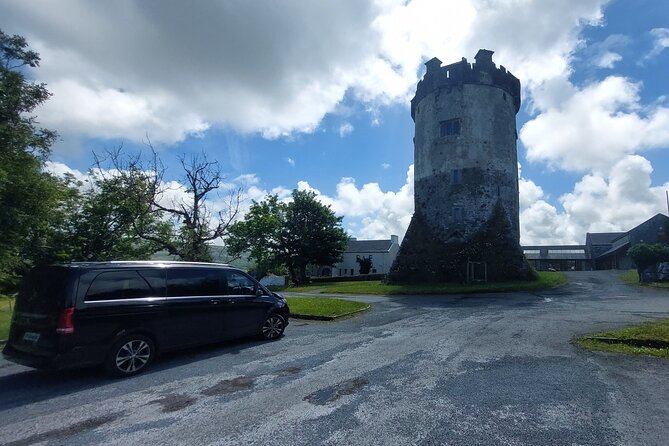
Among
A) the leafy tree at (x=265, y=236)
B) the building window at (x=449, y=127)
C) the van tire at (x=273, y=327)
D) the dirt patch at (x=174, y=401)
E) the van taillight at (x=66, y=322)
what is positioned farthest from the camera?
the leafy tree at (x=265, y=236)

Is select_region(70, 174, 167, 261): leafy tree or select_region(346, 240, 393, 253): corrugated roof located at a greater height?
select_region(346, 240, 393, 253): corrugated roof

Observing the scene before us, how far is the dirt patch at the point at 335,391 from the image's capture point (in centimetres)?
508

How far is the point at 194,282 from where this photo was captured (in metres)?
7.91

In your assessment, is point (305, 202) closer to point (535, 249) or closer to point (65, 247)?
point (65, 247)

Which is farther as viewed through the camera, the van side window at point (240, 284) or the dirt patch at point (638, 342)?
the van side window at point (240, 284)

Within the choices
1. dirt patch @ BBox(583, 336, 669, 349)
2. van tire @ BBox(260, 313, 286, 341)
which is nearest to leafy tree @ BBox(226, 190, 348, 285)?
van tire @ BBox(260, 313, 286, 341)

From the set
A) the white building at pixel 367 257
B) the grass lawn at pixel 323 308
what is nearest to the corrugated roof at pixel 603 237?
the white building at pixel 367 257

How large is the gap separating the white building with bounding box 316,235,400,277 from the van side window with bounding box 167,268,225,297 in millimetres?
58391

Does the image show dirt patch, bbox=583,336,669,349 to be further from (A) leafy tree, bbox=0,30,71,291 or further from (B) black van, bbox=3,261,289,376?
(A) leafy tree, bbox=0,30,71,291

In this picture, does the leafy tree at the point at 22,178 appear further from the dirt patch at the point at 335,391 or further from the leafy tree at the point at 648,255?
the leafy tree at the point at 648,255

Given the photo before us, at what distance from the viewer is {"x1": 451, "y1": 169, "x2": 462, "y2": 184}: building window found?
96.0 feet

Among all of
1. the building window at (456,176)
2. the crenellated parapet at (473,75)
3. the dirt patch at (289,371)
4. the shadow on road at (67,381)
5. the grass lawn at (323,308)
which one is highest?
the crenellated parapet at (473,75)

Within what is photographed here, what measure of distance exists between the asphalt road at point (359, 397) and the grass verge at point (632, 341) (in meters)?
0.46

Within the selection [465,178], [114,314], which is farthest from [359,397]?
[465,178]
